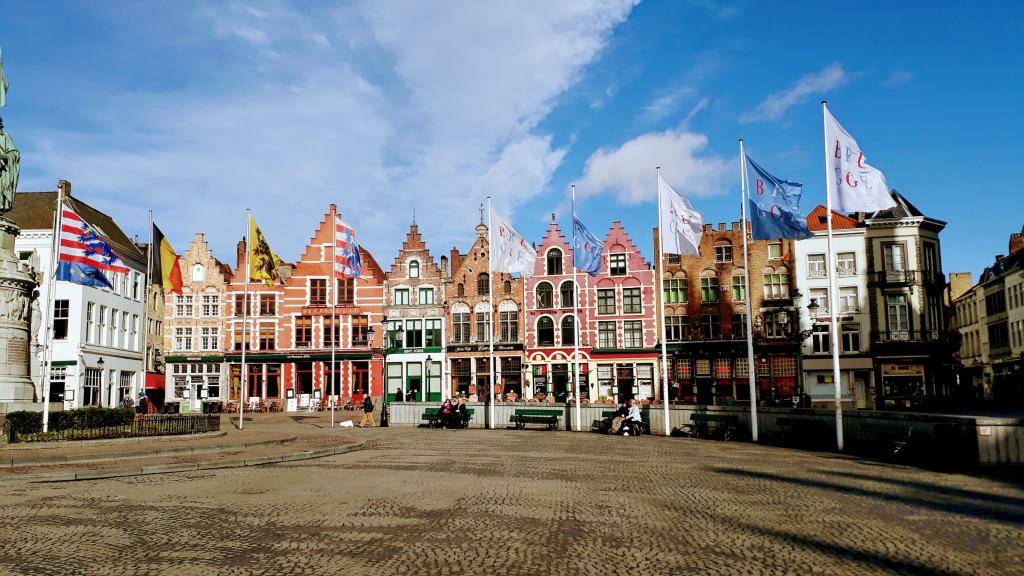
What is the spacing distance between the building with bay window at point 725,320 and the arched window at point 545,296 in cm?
873

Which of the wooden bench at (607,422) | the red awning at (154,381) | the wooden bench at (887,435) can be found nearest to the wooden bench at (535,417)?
the wooden bench at (607,422)

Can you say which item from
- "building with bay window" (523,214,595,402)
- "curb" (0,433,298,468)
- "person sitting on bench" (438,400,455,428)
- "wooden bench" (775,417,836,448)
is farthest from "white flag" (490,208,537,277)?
"building with bay window" (523,214,595,402)

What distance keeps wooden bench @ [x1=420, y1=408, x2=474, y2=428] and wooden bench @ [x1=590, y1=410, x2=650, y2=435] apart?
594cm

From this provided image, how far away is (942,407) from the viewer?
39.6m

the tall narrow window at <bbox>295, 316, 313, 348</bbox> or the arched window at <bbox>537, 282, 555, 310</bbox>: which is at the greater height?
the arched window at <bbox>537, 282, 555, 310</bbox>

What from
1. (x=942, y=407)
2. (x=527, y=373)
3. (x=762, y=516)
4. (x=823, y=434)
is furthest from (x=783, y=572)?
(x=527, y=373)

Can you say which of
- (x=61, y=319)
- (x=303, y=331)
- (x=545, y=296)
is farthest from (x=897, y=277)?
(x=61, y=319)

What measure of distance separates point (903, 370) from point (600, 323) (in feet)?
69.4

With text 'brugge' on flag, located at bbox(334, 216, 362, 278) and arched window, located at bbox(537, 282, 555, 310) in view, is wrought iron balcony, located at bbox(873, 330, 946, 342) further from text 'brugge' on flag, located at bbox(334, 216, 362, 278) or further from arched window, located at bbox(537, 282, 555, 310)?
text 'brugge' on flag, located at bbox(334, 216, 362, 278)

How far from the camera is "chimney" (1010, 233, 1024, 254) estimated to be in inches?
2562

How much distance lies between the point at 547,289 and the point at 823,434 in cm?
3581

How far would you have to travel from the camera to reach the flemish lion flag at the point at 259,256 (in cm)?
3284

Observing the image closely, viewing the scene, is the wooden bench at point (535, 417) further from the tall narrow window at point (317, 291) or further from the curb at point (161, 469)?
the tall narrow window at point (317, 291)

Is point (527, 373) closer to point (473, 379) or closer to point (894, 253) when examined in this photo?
point (473, 379)
